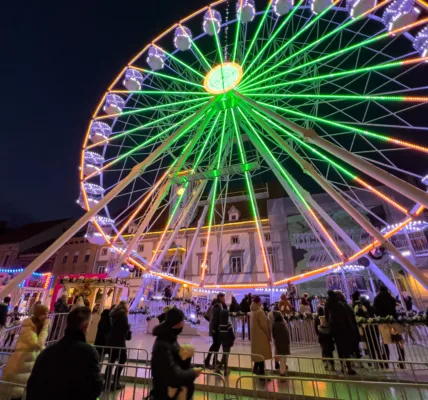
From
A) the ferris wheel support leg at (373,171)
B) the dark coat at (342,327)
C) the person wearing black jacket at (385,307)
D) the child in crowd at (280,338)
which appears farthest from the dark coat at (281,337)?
the ferris wheel support leg at (373,171)

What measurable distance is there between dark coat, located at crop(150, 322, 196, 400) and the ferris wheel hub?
1000 centimetres

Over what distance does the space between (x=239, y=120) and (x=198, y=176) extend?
315 centimetres

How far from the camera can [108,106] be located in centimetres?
1227

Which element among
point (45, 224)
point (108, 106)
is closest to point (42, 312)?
point (108, 106)

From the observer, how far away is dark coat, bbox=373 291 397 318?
23.0 ft

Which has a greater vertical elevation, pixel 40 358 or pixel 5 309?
pixel 5 309

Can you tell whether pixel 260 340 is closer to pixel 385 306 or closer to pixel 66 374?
pixel 385 306

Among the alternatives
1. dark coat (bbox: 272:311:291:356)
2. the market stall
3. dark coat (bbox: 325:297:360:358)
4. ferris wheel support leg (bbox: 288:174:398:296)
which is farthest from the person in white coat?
the market stall

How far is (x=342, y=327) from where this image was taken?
5.84 metres

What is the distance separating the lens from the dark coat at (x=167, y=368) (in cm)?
259

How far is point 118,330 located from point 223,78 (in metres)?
9.59

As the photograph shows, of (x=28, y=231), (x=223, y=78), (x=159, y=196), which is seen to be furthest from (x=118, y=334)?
(x=28, y=231)

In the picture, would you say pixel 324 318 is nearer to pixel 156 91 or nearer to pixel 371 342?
pixel 371 342

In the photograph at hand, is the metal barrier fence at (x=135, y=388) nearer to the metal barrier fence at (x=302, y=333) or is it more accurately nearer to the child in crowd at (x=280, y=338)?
the child in crowd at (x=280, y=338)
